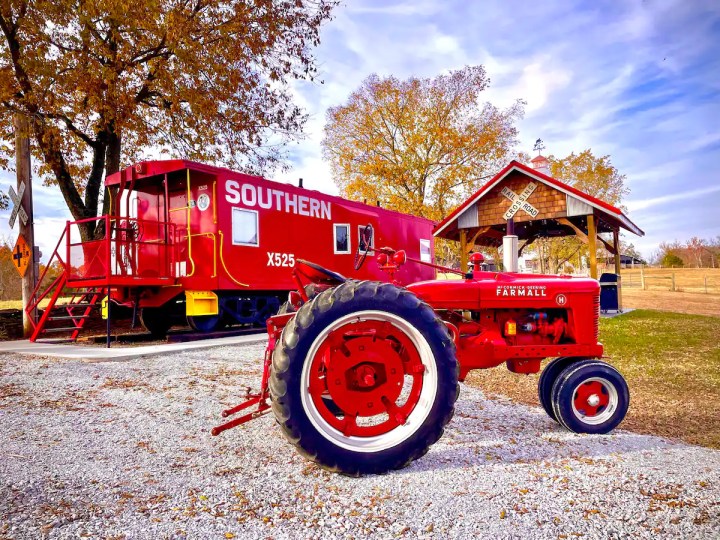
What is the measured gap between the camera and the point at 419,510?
2.32 metres

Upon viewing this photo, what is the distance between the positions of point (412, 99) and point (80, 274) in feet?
72.0

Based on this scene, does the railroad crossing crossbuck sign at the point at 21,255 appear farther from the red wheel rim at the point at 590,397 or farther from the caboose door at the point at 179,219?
the red wheel rim at the point at 590,397

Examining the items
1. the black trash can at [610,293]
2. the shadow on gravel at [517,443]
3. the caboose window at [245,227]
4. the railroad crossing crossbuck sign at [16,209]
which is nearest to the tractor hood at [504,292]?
the shadow on gravel at [517,443]

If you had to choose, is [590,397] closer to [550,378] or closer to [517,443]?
[550,378]

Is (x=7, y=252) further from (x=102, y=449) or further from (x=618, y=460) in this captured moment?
(x=618, y=460)

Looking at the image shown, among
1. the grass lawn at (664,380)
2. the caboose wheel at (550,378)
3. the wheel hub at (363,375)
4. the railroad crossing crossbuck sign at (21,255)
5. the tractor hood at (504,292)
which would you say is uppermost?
the railroad crossing crossbuck sign at (21,255)

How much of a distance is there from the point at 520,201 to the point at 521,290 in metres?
10.9

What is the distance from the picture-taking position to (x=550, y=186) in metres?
13.3

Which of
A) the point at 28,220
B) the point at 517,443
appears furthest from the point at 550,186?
the point at 28,220

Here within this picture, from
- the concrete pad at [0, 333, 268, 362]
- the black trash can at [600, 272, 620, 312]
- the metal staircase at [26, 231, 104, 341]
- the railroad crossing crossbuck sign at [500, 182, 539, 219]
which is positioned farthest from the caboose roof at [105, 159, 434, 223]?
the black trash can at [600, 272, 620, 312]

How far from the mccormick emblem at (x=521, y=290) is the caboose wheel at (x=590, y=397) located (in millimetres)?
595

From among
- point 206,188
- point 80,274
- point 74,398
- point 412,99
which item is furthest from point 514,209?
point 412,99

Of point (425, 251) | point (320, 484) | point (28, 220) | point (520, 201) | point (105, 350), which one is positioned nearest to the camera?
point (320, 484)

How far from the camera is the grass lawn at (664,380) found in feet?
13.4
